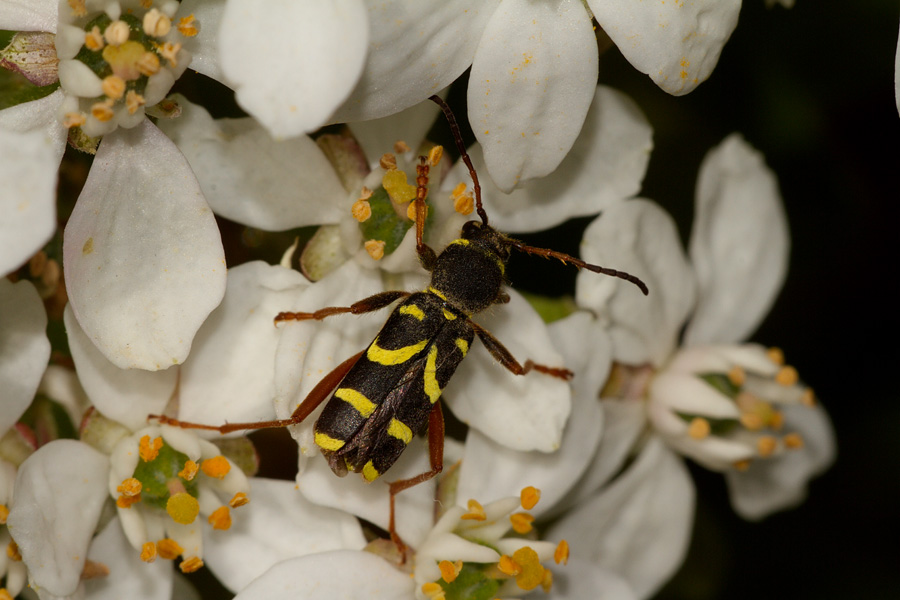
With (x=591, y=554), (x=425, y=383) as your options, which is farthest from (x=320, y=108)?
(x=591, y=554)

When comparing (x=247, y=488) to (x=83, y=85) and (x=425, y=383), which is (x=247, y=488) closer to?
(x=425, y=383)

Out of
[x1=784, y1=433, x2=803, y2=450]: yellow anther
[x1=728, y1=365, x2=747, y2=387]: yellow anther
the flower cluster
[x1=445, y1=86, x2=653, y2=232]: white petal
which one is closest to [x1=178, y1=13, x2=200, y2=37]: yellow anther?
the flower cluster

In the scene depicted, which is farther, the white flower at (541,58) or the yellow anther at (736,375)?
the yellow anther at (736,375)

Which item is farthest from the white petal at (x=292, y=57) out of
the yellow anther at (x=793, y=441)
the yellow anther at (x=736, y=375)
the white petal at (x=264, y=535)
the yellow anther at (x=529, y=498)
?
the yellow anther at (x=793, y=441)

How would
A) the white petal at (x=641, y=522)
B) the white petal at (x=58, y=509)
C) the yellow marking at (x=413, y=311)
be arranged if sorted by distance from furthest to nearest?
the white petal at (x=641, y=522), the yellow marking at (x=413, y=311), the white petal at (x=58, y=509)

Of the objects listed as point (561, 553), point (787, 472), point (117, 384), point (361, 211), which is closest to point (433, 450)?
point (561, 553)

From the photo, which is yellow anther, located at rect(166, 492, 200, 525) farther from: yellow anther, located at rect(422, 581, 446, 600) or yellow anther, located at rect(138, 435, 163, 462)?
yellow anther, located at rect(422, 581, 446, 600)

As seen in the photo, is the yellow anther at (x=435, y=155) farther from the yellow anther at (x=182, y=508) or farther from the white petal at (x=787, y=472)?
the white petal at (x=787, y=472)
